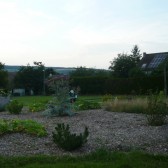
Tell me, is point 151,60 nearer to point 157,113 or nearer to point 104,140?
point 157,113

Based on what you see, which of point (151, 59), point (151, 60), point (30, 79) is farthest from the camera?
point (151, 59)

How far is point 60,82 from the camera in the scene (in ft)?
51.9

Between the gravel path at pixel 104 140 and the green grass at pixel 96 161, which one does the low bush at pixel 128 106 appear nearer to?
the gravel path at pixel 104 140

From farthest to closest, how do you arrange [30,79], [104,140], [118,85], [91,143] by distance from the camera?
[30,79]
[118,85]
[104,140]
[91,143]

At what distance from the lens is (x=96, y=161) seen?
738 cm

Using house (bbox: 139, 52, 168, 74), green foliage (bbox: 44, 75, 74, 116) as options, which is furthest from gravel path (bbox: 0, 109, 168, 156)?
house (bbox: 139, 52, 168, 74)

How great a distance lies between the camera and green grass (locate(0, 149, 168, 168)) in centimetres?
697

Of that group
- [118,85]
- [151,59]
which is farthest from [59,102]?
[151,59]

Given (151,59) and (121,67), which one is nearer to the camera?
(121,67)

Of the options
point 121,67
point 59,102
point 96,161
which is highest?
point 121,67

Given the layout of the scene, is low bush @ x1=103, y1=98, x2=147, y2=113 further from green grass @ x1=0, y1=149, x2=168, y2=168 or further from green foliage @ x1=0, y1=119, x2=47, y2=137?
green grass @ x1=0, y1=149, x2=168, y2=168

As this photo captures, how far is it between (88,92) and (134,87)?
10.0 meters

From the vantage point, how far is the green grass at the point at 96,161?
6973mm

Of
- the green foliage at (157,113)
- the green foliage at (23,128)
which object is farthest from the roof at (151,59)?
the green foliage at (23,128)
